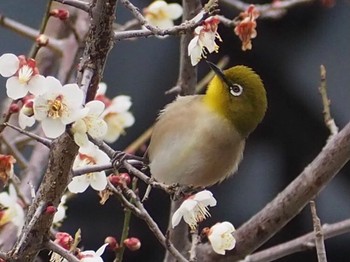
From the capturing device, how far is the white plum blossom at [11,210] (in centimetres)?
162

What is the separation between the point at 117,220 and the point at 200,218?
179 centimetres

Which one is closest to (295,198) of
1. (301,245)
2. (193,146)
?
(301,245)

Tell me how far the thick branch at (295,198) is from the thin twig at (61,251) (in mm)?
622

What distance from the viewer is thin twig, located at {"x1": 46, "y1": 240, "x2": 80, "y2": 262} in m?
1.25

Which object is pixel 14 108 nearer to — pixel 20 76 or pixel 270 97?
pixel 20 76

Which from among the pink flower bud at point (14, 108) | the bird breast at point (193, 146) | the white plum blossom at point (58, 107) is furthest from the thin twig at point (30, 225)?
the bird breast at point (193, 146)

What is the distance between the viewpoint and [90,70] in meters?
1.21

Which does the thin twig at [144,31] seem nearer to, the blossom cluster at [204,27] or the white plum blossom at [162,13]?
the blossom cluster at [204,27]

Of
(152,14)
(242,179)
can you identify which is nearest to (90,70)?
(152,14)

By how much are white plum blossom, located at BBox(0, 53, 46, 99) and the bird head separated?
78 cm

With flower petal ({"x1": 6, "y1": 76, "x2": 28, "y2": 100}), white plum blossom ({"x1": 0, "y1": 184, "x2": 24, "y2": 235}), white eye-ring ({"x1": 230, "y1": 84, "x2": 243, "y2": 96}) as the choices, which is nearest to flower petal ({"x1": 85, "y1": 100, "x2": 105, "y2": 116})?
flower petal ({"x1": 6, "y1": 76, "x2": 28, "y2": 100})

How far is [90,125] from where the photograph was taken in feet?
4.05

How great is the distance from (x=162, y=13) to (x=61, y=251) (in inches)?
37.6

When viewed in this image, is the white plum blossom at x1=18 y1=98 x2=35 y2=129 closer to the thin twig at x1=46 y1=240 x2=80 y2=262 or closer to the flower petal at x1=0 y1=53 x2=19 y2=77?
the flower petal at x1=0 y1=53 x2=19 y2=77
